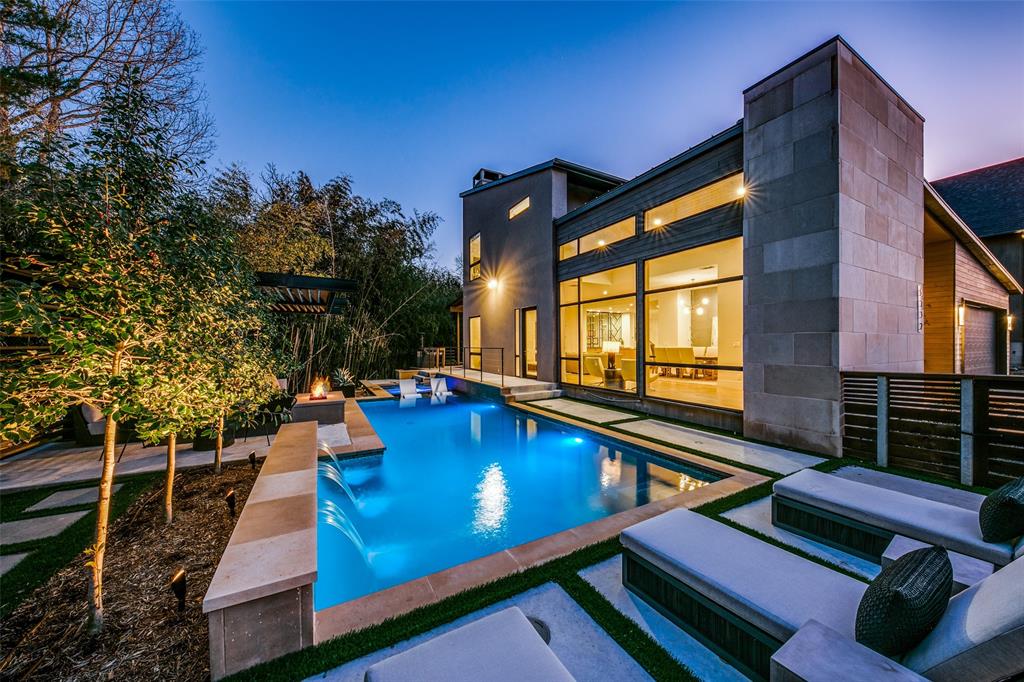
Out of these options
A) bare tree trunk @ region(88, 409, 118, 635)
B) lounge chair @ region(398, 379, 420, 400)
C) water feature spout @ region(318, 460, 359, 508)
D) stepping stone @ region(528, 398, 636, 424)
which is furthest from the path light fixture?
lounge chair @ region(398, 379, 420, 400)

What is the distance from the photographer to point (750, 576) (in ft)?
5.89

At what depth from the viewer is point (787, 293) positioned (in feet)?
16.9

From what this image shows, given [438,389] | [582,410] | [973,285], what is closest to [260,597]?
[582,410]

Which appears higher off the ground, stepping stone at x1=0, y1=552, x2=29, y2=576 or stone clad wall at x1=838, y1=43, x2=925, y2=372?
stone clad wall at x1=838, y1=43, x2=925, y2=372

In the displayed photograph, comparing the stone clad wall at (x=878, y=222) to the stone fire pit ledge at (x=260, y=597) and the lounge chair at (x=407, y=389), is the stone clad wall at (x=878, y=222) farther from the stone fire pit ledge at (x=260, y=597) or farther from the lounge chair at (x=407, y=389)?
the lounge chair at (x=407, y=389)

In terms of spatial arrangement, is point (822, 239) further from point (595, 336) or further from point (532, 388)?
point (595, 336)

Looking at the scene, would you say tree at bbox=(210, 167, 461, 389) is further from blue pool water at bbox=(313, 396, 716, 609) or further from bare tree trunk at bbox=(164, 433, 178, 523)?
bare tree trunk at bbox=(164, 433, 178, 523)

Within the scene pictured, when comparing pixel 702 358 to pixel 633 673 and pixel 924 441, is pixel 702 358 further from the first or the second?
pixel 633 673

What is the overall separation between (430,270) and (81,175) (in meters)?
16.1

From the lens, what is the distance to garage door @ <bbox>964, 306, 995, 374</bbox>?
8797 mm

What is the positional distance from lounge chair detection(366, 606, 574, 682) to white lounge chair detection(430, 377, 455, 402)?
9914 millimetres

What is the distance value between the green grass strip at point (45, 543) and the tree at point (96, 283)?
90 centimetres

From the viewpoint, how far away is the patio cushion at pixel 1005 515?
1.85 m

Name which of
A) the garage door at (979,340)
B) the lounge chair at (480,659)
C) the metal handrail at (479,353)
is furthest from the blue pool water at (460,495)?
the garage door at (979,340)
